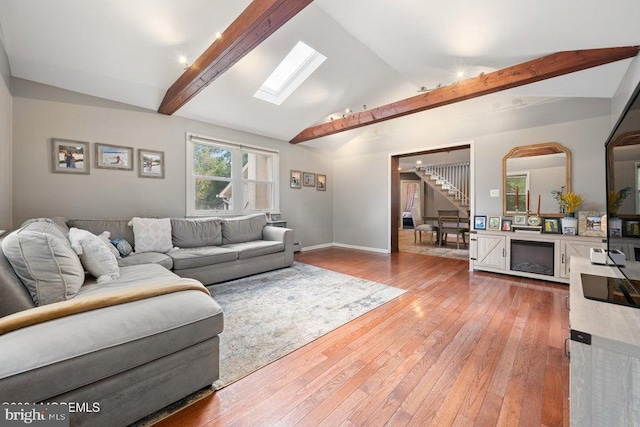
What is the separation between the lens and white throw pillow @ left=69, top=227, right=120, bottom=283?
196cm

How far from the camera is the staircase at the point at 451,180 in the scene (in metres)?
7.93

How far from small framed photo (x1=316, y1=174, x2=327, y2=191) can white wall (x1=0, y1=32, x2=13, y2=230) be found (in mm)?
4780

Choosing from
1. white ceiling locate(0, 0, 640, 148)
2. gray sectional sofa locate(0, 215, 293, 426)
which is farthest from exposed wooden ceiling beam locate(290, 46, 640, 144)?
gray sectional sofa locate(0, 215, 293, 426)

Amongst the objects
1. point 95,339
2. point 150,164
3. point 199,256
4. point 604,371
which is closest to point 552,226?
point 604,371

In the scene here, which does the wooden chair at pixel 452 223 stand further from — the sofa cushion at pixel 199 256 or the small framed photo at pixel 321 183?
the sofa cushion at pixel 199 256

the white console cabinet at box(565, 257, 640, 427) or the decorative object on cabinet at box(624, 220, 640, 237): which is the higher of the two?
the decorative object on cabinet at box(624, 220, 640, 237)

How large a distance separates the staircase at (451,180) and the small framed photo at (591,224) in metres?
4.31

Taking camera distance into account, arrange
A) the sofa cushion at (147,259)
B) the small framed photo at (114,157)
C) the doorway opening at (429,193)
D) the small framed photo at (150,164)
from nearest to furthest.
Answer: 1. the sofa cushion at (147,259)
2. the small framed photo at (114,157)
3. the small framed photo at (150,164)
4. the doorway opening at (429,193)

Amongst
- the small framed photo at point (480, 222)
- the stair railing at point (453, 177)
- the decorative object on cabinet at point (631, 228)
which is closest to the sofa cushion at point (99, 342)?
the decorative object on cabinet at point (631, 228)

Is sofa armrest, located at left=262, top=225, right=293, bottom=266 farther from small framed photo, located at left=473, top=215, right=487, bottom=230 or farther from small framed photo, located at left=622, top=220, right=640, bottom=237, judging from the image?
small framed photo, located at left=622, top=220, right=640, bottom=237

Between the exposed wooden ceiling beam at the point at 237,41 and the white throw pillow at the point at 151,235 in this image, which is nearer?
the exposed wooden ceiling beam at the point at 237,41

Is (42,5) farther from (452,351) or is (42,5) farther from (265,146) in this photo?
(452,351)

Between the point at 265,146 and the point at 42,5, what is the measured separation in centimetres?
322

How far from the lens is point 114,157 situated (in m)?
3.38
